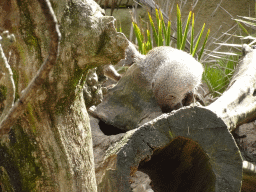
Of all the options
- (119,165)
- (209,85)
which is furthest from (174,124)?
(209,85)

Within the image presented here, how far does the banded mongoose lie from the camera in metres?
1.16

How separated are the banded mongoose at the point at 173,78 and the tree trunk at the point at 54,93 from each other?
1.87 feet

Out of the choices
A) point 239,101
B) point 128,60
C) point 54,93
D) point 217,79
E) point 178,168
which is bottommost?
point 217,79

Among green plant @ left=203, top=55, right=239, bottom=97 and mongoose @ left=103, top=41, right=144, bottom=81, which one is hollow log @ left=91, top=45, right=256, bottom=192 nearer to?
mongoose @ left=103, top=41, right=144, bottom=81

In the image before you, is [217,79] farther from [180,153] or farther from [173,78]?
[180,153]

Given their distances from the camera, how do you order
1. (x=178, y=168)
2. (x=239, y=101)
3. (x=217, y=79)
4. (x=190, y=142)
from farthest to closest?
(x=217, y=79), (x=239, y=101), (x=178, y=168), (x=190, y=142)

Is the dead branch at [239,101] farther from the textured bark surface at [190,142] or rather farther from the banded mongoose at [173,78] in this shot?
the textured bark surface at [190,142]

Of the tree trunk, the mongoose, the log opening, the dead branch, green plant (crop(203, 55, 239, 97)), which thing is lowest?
green plant (crop(203, 55, 239, 97))

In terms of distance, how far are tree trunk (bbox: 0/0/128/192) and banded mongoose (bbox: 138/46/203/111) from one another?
57 cm

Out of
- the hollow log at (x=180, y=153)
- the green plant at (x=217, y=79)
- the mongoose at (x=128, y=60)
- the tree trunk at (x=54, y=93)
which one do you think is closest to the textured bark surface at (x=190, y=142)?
the hollow log at (x=180, y=153)

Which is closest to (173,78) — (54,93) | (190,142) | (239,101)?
(190,142)

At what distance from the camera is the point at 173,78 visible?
1.15 m

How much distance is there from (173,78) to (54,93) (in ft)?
2.15

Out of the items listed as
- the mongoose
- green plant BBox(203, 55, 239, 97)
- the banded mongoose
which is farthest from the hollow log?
green plant BBox(203, 55, 239, 97)
